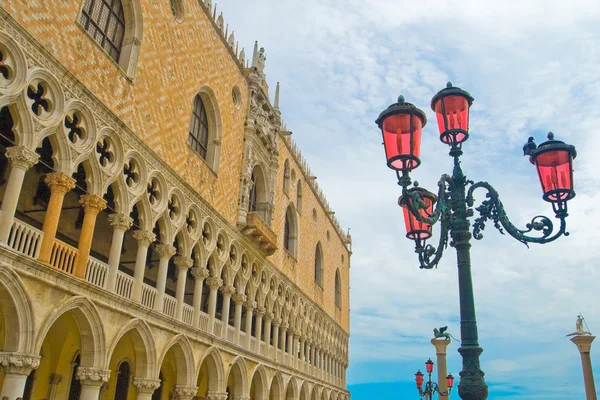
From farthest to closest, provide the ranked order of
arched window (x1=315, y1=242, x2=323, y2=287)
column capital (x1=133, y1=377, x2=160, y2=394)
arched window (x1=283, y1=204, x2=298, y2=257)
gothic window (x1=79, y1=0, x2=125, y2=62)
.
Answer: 1. arched window (x1=315, y1=242, x2=323, y2=287)
2. arched window (x1=283, y1=204, x2=298, y2=257)
3. column capital (x1=133, y1=377, x2=160, y2=394)
4. gothic window (x1=79, y1=0, x2=125, y2=62)

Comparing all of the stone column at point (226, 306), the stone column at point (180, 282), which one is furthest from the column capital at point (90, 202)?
the stone column at point (226, 306)

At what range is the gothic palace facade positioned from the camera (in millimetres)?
8180

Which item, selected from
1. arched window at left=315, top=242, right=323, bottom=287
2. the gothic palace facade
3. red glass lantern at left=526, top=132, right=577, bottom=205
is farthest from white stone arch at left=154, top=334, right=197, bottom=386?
arched window at left=315, top=242, right=323, bottom=287

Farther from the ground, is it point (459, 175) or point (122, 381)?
point (459, 175)

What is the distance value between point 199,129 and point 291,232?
29.7 feet

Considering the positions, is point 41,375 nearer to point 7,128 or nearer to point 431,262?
point 7,128

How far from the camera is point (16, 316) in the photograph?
7.77 m

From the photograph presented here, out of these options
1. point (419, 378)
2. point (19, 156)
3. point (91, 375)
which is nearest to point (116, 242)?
point (91, 375)

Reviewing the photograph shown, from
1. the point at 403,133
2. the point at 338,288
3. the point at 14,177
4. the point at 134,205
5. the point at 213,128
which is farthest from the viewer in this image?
the point at 338,288

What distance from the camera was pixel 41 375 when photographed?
447 inches

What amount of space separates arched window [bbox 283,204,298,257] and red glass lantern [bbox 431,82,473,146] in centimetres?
1700

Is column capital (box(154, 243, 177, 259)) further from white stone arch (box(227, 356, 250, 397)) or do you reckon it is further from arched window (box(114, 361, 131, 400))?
white stone arch (box(227, 356, 250, 397))

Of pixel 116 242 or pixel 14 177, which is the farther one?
pixel 116 242

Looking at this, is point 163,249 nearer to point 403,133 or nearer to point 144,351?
point 144,351
